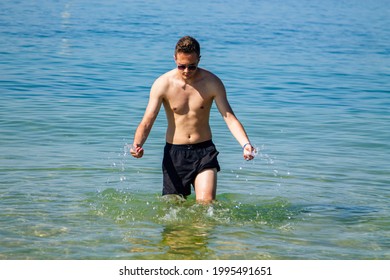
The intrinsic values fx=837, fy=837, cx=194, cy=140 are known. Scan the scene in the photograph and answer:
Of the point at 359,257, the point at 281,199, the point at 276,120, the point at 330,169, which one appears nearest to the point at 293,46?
the point at 276,120

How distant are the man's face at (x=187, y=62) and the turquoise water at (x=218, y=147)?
1.32 m

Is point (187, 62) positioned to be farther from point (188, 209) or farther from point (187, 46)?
point (188, 209)

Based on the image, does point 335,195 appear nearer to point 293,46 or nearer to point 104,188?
point 104,188

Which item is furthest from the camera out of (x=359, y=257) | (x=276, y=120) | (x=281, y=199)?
(x=276, y=120)

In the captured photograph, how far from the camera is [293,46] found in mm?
28688

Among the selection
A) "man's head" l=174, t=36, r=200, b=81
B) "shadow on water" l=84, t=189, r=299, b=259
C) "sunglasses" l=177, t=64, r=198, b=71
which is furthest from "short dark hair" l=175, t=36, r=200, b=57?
"shadow on water" l=84, t=189, r=299, b=259

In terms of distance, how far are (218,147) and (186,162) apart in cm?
440

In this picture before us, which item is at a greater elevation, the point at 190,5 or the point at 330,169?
the point at 190,5

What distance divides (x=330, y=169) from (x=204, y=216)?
11.0ft

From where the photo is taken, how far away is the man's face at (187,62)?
25.1ft

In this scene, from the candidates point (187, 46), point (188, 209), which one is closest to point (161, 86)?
point (187, 46)

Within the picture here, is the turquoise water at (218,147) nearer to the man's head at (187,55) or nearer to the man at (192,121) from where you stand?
the man at (192,121)

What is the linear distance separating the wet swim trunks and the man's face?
2.44ft

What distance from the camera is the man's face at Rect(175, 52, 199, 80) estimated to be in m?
7.66
